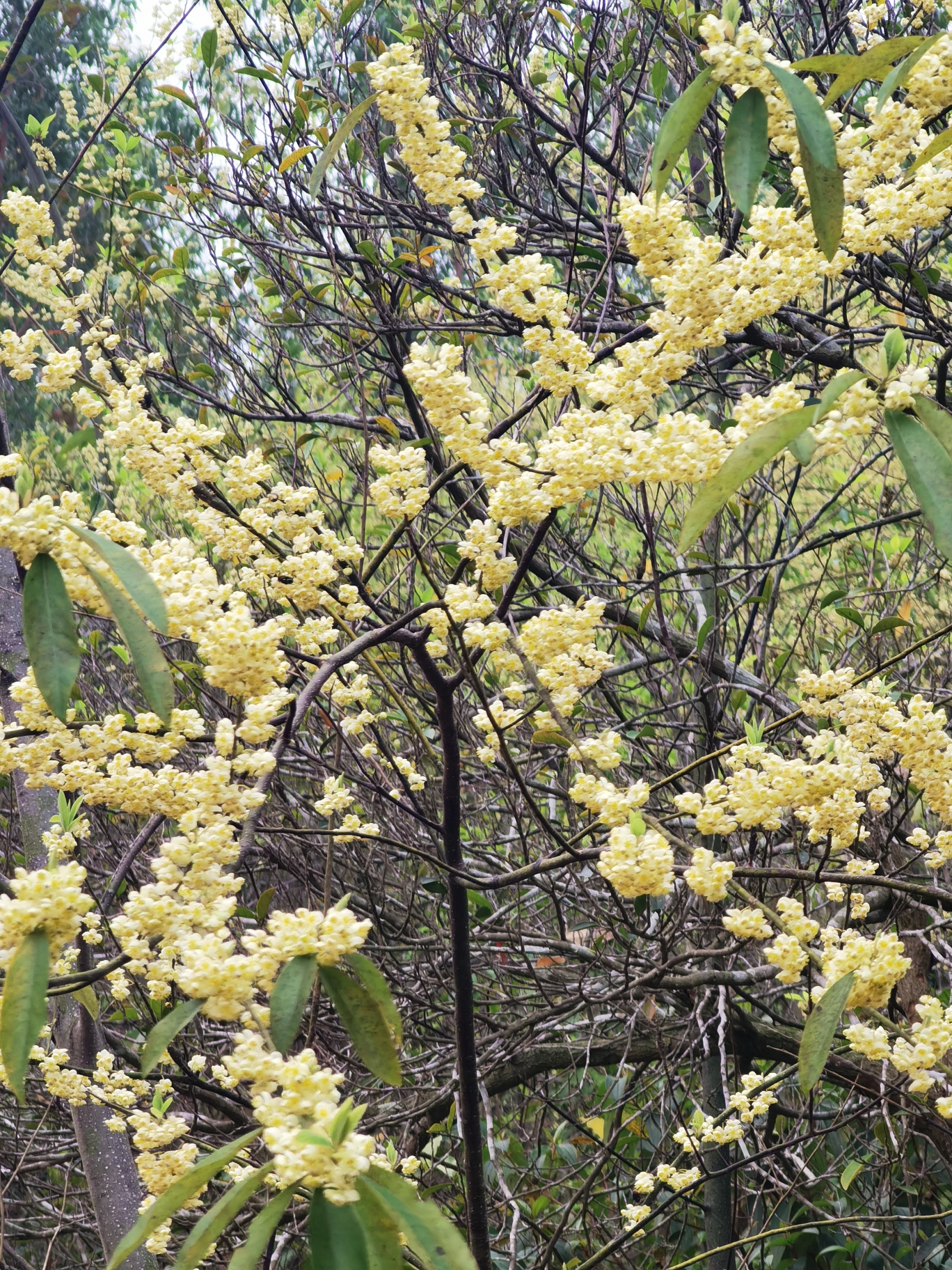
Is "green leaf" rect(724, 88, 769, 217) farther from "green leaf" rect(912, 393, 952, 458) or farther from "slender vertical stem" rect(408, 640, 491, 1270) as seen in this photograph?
"slender vertical stem" rect(408, 640, 491, 1270)

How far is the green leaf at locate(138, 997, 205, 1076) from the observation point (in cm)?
122

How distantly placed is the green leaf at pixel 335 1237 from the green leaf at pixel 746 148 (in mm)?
1262

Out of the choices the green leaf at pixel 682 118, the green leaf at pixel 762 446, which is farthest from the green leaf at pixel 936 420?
the green leaf at pixel 682 118

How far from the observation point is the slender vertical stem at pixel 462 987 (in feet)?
6.63

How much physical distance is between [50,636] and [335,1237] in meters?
0.68

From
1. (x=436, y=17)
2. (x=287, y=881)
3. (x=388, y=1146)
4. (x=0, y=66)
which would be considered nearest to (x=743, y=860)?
(x=388, y=1146)

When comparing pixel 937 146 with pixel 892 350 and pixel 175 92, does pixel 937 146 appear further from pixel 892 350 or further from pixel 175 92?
pixel 175 92

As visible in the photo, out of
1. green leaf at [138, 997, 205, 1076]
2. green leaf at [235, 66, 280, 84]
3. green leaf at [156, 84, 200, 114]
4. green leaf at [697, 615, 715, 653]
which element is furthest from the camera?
green leaf at [156, 84, 200, 114]

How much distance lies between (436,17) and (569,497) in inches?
161

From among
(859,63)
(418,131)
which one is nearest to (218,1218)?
(859,63)

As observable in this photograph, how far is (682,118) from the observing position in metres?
1.43

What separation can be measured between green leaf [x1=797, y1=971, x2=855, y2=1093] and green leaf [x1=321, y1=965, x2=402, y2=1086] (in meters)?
0.52

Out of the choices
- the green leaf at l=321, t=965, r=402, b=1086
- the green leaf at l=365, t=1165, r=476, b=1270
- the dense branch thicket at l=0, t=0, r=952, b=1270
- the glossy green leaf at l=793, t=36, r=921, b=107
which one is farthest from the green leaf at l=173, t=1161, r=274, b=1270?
the glossy green leaf at l=793, t=36, r=921, b=107

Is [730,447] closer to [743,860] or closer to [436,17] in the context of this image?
[743,860]
